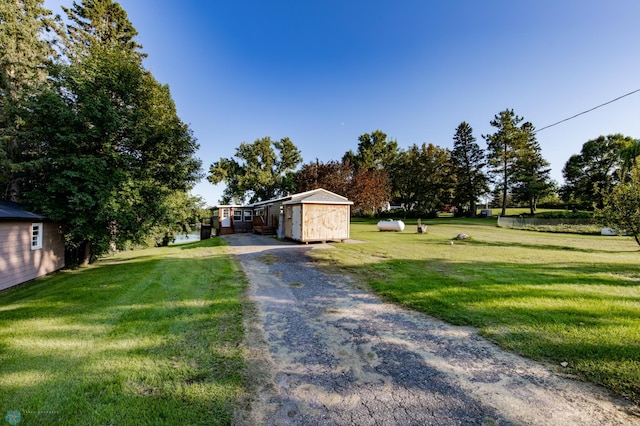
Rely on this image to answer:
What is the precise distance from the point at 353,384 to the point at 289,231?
12971 mm

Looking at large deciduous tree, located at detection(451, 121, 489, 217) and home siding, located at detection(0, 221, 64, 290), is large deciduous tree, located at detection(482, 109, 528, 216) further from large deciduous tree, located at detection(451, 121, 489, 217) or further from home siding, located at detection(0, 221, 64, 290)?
home siding, located at detection(0, 221, 64, 290)

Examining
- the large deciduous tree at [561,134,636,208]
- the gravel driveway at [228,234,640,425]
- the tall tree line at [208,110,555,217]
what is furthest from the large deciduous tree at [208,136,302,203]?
the large deciduous tree at [561,134,636,208]

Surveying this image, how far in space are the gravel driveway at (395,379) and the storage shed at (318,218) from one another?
928 centimetres

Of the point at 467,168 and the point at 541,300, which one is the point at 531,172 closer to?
the point at 467,168

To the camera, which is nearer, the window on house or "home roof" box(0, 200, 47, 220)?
"home roof" box(0, 200, 47, 220)

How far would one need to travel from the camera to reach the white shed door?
13.8m

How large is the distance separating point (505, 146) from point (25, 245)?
1805 inches

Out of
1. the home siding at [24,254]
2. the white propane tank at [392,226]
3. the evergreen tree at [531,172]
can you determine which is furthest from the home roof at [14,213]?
the evergreen tree at [531,172]

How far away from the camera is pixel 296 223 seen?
14.2 m

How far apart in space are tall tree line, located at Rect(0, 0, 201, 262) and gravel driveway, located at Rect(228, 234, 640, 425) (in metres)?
9.02

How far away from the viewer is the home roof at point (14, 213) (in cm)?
778

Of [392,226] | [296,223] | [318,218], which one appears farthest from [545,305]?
[392,226]

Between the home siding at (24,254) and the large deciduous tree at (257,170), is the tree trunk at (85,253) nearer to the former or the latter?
the home siding at (24,254)

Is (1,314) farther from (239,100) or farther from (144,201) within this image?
(239,100)
